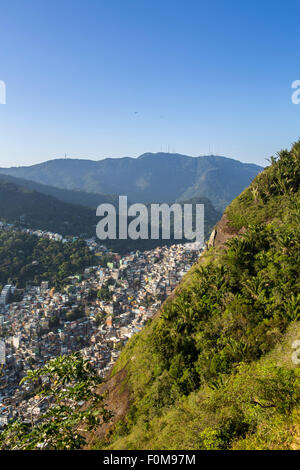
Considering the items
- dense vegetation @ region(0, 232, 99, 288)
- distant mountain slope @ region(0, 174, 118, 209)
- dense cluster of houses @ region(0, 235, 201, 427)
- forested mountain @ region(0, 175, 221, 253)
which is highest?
distant mountain slope @ region(0, 174, 118, 209)

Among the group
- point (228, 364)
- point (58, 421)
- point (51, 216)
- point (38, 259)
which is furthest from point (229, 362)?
point (51, 216)

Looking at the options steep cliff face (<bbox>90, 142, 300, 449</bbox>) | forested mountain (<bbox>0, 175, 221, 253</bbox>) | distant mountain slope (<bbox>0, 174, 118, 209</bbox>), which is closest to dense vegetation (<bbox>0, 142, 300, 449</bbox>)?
steep cliff face (<bbox>90, 142, 300, 449</bbox>)

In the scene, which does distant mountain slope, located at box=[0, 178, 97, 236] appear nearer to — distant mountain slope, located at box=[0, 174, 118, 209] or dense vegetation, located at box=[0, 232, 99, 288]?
dense vegetation, located at box=[0, 232, 99, 288]


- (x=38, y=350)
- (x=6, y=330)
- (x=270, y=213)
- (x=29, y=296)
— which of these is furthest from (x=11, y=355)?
(x=270, y=213)

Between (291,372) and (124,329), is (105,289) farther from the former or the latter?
(291,372)

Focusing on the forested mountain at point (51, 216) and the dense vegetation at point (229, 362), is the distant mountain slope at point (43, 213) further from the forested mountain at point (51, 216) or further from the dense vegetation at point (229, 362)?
the dense vegetation at point (229, 362)

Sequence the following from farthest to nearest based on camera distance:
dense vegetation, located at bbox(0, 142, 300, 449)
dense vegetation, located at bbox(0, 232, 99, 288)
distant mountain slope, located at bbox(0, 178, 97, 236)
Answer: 1. distant mountain slope, located at bbox(0, 178, 97, 236)
2. dense vegetation, located at bbox(0, 232, 99, 288)
3. dense vegetation, located at bbox(0, 142, 300, 449)
